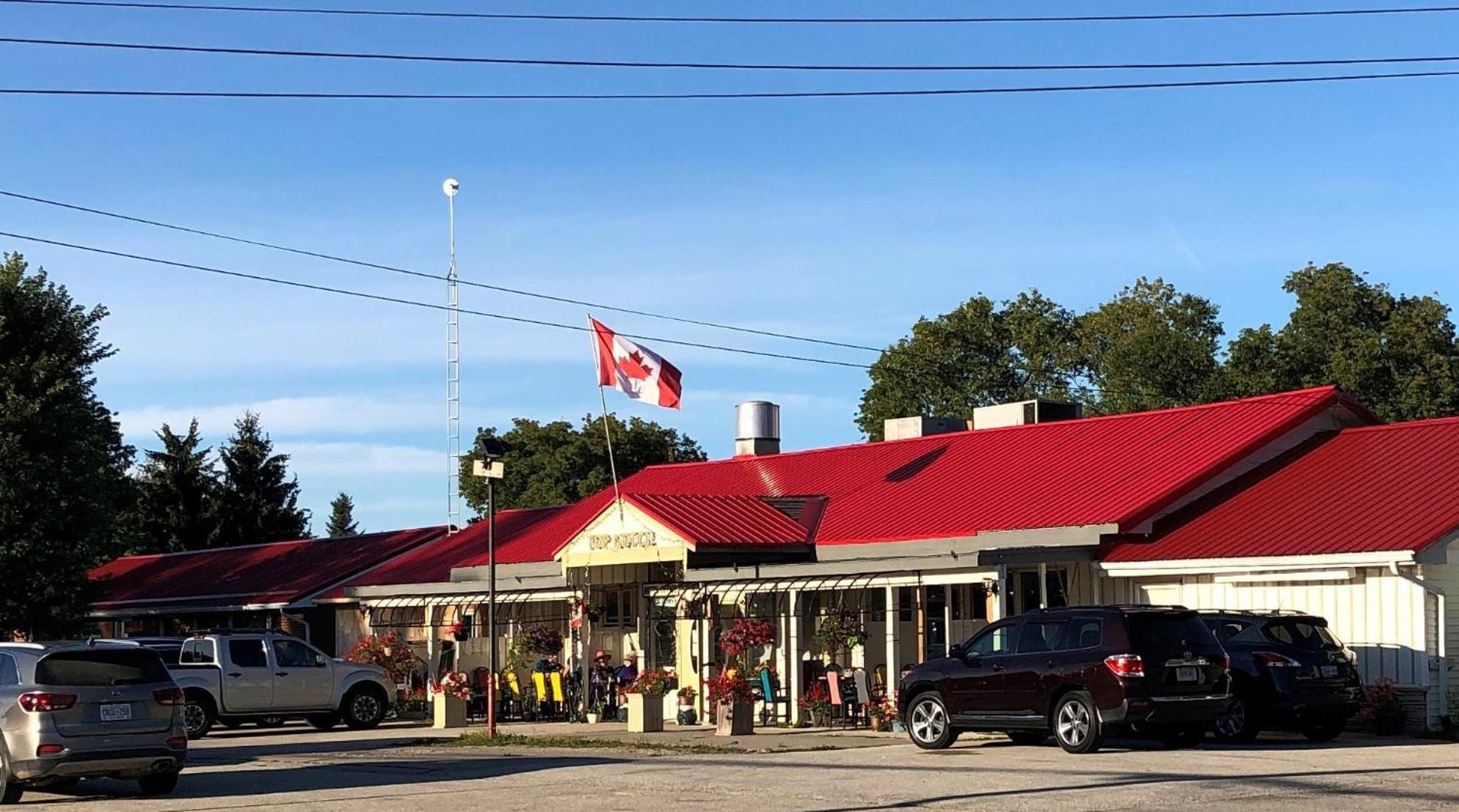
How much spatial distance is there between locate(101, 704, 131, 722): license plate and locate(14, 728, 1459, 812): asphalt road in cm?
81

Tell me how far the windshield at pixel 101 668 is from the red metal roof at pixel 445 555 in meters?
21.5

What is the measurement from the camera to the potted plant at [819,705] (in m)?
29.4

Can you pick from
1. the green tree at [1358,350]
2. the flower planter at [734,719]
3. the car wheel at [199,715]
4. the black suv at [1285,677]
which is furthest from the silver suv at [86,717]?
the green tree at [1358,350]

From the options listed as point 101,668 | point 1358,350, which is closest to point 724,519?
point 101,668

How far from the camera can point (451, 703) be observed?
32.0m

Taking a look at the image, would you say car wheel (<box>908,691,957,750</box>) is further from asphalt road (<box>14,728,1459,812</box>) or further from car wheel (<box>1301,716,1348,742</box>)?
car wheel (<box>1301,716,1348,742</box>)

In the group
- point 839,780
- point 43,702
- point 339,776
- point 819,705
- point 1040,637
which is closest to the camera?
point 43,702

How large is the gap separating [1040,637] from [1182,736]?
7.46ft

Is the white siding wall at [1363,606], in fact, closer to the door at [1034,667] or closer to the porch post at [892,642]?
the porch post at [892,642]

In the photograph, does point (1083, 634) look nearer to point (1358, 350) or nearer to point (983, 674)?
point (983, 674)

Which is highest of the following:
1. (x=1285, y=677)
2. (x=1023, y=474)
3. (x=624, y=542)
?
(x=1023, y=474)

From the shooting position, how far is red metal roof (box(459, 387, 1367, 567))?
30.8 metres

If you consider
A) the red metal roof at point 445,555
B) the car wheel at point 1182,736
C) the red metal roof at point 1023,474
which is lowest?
the car wheel at point 1182,736

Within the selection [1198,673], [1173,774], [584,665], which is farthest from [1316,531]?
[584,665]
